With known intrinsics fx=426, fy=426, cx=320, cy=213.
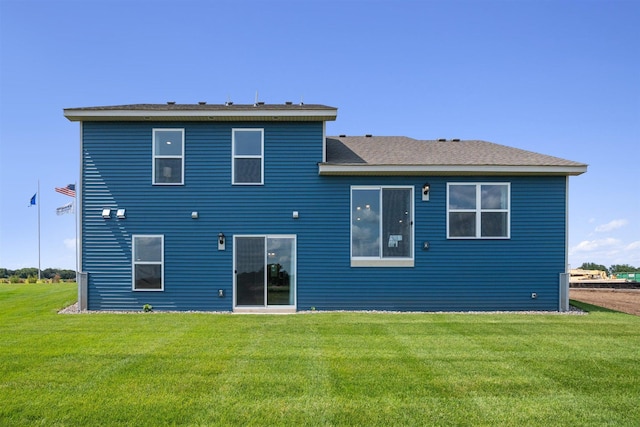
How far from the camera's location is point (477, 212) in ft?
37.6

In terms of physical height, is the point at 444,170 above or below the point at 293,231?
above

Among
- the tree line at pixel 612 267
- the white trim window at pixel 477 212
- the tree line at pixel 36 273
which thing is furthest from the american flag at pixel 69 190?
the tree line at pixel 612 267

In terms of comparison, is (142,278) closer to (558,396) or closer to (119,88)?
(119,88)

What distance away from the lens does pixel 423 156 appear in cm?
1207

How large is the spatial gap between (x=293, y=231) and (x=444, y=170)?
14.0 ft

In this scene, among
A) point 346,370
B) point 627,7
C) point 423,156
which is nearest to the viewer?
point 346,370

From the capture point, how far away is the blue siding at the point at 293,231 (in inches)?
446

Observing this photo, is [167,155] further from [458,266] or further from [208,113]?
[458,266]

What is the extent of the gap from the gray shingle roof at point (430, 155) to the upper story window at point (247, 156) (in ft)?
6.15

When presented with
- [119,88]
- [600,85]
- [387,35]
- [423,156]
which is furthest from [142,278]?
[600,85]

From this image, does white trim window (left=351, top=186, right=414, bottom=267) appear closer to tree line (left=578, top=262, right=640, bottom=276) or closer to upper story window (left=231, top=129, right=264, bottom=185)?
upper story window (left=231, top=129, right=264, bottom=185)

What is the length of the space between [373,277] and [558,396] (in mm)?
6551

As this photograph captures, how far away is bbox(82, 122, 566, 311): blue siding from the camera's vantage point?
11328mm

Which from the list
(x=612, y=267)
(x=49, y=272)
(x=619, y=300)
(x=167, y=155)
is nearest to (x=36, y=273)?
(x=49, y=272)
